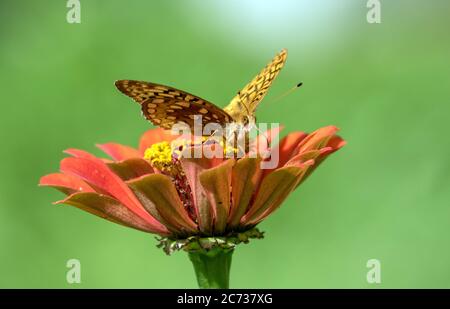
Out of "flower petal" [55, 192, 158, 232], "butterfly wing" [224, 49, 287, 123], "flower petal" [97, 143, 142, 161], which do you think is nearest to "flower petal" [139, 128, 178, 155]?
"flower petal" [97, 143, 142, 161]

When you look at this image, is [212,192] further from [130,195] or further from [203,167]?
[130,195]

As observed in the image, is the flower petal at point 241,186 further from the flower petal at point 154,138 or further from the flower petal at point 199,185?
the flower petal at point 154,138

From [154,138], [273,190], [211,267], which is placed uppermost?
[154,138]

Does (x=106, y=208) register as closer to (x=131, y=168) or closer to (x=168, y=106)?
(x=131, y=168)

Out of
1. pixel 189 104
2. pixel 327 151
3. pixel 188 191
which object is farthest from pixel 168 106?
pixel 327 151

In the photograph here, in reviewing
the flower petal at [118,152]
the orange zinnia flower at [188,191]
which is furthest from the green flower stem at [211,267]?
the flower petal at [118,152]

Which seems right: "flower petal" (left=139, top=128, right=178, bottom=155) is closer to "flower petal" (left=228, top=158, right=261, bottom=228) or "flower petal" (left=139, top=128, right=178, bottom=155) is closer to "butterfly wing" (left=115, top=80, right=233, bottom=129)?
"butterfly wing" (left=115, top=80, right=233, bottom=129)

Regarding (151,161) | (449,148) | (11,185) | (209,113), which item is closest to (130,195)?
(151,161)
